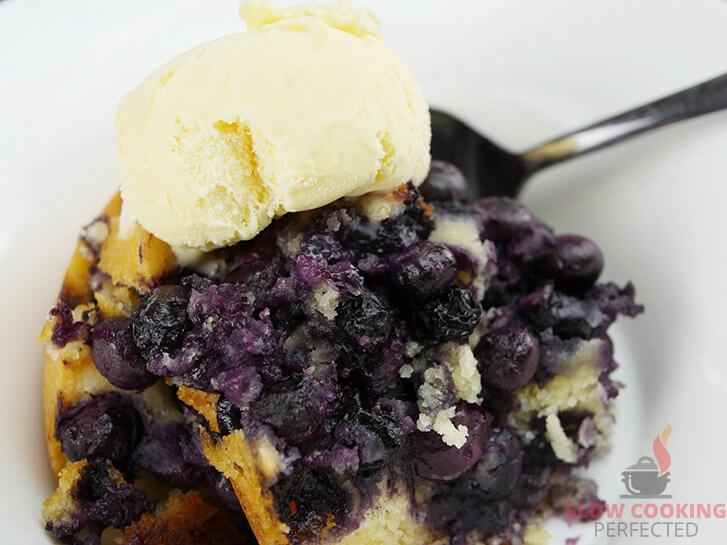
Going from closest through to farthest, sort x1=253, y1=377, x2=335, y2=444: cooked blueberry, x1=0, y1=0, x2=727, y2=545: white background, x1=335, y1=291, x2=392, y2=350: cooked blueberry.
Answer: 1. x1=253, y1=377, x2=335, y2=444: cooked blueberry
2. x1=335, y1=291, x2=392, y2=350: cooked blueberry
3. x1=0, y1=0, x2=727, y2=545: white background

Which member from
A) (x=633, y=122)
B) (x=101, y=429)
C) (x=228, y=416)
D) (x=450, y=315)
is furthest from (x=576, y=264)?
(x=101, y=429)

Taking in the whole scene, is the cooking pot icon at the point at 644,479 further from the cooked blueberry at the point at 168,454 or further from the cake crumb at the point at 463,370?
the cooked blueberry at the point at 168,454

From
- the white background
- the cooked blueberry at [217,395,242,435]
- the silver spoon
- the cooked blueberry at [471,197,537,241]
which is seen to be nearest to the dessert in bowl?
the cooked blueberry at [217,395,242,435]

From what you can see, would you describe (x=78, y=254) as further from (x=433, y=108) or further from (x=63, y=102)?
(x=433, y=108)

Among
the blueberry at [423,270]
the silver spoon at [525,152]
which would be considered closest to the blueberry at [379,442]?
the blueberry at [423,270]

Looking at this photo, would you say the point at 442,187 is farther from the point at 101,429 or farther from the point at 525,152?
the point at 101,429

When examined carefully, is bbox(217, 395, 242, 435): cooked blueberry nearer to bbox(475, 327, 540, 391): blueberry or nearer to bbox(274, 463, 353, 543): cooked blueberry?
bbox(274, 463, 353, 543): cooked blueberry

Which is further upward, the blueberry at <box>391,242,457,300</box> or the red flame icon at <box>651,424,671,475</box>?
the blueberry at <box>391,242,457,300</box>
